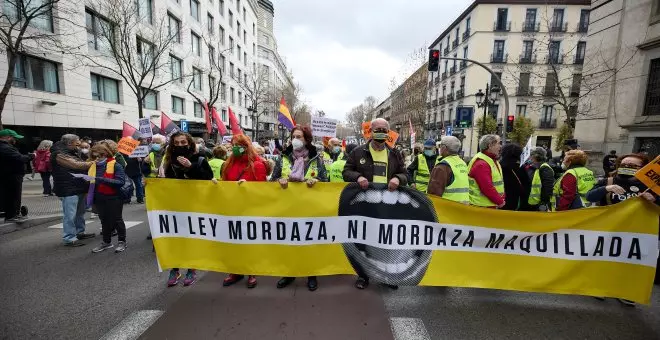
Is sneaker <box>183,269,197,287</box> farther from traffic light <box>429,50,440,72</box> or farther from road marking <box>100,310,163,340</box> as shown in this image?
traffic light <box>429,50,440,72</box>

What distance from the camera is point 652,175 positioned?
272cm

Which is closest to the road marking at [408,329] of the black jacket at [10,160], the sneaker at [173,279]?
the sneaker at [173,279]

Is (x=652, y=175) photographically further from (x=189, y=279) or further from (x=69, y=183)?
(x=69, y=183)

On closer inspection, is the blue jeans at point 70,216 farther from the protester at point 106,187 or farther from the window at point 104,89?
the window at point 104,89

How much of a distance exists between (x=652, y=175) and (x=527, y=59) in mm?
42049

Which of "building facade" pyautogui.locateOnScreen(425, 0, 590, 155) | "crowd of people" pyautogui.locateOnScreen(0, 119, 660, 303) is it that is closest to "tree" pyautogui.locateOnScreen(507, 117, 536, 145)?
"building facade" pyautogui.locateOnScreen(425, 0, 590, 155)

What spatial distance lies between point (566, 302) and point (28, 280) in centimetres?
659

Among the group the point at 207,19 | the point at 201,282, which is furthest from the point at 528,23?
the point at 201,282

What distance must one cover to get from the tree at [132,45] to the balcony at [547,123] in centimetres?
3913

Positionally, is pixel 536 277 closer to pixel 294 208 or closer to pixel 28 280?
pixel 294 208

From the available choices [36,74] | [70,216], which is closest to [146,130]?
[70,216]

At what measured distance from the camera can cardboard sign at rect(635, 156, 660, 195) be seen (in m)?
A: 2.69

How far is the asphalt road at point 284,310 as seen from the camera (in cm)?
272

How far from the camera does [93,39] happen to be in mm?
15859
